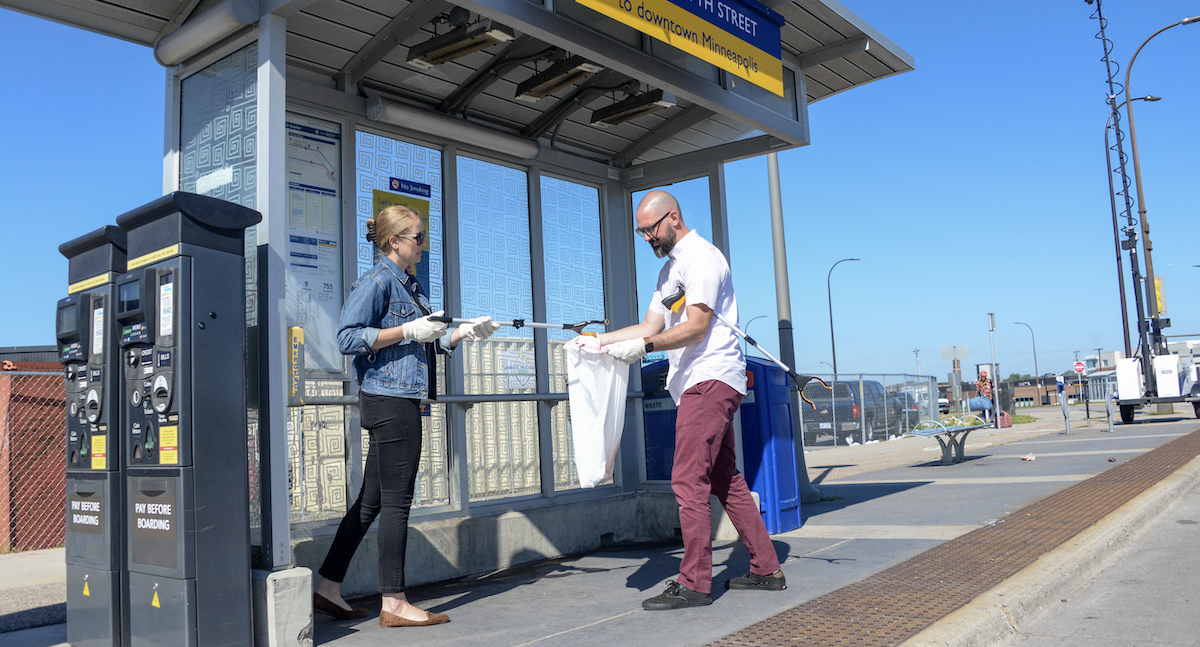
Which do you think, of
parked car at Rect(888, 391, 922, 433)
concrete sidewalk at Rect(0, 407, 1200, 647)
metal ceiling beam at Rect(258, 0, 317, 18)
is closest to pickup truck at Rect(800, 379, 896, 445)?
parked car at Rect(888, 391, 922, 433)

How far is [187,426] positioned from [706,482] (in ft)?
7.53

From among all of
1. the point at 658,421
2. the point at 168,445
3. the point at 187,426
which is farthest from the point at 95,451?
the point at 658,421

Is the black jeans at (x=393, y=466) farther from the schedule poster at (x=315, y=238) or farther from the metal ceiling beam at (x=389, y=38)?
the metal ceiling beam at (x=389, y=38)

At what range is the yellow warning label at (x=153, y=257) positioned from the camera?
11.1 ft

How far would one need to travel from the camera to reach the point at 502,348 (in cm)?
627

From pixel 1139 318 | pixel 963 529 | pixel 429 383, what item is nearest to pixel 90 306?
pixel 429 383

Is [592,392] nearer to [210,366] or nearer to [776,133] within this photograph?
[210,366]

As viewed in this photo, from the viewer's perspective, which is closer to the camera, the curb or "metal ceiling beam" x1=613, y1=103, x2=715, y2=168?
the curb

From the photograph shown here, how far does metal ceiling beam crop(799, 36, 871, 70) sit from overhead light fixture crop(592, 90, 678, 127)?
3.95ft

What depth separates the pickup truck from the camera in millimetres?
20141

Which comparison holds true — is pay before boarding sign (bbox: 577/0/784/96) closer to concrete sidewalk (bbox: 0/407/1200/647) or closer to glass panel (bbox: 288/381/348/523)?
glass panel (bbox: 288/381/348/523)

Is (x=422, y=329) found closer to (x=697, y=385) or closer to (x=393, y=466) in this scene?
(x=393, y=466)

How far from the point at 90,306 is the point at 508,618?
2353 millimetres

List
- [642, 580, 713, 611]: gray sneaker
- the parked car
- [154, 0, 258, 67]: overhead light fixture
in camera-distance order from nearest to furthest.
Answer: [154, 0, 258, 67]: overhead light fixture → [642, 580, 713, 611]: gray sneaker → the parked car
